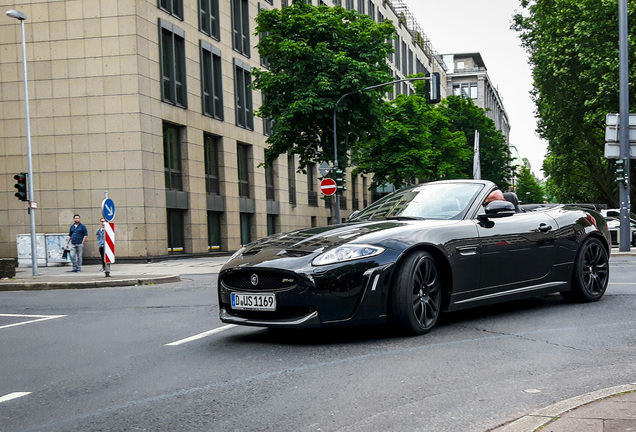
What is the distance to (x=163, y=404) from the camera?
13.4 feet

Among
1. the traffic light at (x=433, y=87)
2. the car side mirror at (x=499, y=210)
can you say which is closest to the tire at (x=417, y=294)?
the car side mirror at (x=499, y=210)

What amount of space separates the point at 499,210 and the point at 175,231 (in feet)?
74.2

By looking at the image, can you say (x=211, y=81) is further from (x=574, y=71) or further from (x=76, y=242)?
(x=574, y=71)

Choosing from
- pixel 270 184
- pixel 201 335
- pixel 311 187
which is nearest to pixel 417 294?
pixel 201 335

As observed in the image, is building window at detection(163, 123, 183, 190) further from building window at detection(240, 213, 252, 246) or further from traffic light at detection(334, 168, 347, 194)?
traffic light at detection(334, 168, 347, 194)

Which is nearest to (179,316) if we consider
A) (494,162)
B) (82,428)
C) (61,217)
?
(82,428)

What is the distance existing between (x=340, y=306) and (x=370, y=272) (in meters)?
0.35

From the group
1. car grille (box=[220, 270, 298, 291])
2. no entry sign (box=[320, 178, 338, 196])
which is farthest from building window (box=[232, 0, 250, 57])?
car grille (box=[220, 270, 298, 291])

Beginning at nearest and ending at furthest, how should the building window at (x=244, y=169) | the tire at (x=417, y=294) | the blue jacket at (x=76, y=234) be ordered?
1. the tire at (x=417, y=294)
2. the blue jacket at (x=76, y=234)
3. the building window at (x=244, y=169)

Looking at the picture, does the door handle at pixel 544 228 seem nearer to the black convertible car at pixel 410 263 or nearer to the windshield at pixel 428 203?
the black convertible car at pixel 410 263

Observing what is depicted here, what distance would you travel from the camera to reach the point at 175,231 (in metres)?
28.1

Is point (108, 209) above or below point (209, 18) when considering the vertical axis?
below

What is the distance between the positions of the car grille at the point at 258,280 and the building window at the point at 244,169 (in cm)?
2805

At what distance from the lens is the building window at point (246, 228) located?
3425cm
